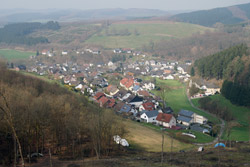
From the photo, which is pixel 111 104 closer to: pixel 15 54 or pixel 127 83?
pixel 127 83

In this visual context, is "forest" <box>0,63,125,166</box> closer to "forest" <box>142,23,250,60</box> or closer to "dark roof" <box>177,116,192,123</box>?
"dark roof" <box>177,116,192,123</box>

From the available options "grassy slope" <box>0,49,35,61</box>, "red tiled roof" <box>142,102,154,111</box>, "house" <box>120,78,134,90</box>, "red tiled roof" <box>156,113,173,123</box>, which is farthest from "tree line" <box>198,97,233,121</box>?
"grassy slope" <box>0,49,35,61</box>

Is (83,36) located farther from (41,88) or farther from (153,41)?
(41,88)

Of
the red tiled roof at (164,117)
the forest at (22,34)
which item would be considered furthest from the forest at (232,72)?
the forest at (22,34)

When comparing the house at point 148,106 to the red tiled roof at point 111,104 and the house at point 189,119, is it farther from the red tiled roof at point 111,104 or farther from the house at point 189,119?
the house at point 189,119

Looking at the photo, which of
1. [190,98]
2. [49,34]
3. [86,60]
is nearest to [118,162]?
[190,98]

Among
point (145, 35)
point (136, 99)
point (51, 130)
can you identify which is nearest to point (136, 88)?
point (136, 99)
